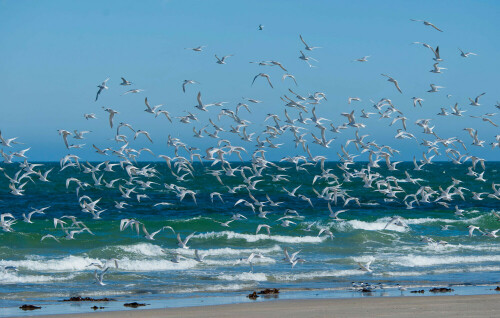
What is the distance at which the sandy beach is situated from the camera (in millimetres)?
15203

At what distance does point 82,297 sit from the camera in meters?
17.4

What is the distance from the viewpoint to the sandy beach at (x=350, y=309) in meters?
15.2

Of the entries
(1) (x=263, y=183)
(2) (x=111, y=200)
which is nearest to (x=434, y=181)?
(1) (x=263, y=183)

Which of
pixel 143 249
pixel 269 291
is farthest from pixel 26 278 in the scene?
pixel 269 291

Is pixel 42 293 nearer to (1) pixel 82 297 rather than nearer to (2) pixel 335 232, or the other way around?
(1) pixel 82 297

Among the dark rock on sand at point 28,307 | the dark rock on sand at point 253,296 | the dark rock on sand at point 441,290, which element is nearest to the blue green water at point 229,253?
the dark rock on sand at point 28,307

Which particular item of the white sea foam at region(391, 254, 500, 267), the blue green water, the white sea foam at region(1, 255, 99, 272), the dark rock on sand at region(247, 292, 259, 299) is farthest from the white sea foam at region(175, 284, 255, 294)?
the white sea foam at region(391, 254, 500, 267)

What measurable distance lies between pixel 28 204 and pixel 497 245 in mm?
28025

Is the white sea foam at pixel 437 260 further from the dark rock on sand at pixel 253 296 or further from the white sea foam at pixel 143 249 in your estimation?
the white sea foam at pixel 143 249

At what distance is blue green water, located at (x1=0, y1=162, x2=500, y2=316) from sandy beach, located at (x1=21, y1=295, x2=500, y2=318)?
2.16 metres

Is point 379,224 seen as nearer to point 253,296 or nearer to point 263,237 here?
point 263,237

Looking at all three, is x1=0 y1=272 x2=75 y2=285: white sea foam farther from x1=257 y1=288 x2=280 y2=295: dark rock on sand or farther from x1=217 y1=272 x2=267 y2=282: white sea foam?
x1=257 y1=288 x2=280 y2=295: dark rock on sand

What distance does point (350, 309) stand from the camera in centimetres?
1579

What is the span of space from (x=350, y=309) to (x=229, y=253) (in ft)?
34.0
